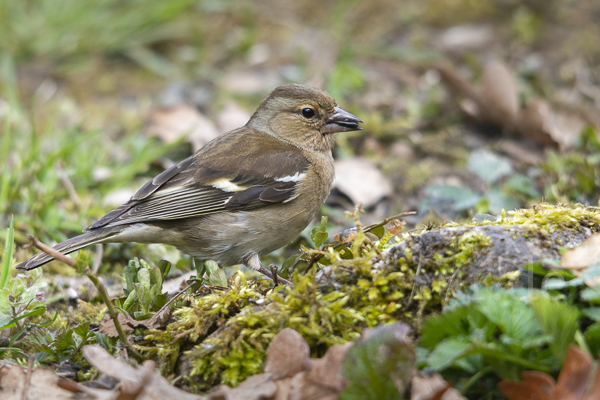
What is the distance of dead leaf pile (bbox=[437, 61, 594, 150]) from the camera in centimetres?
602

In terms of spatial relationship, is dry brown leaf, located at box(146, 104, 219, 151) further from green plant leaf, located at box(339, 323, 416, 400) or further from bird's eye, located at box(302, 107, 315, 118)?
green plant leaf, located at box(339, 323, 416, 400)

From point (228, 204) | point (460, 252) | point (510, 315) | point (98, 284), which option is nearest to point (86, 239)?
point (228, 204)

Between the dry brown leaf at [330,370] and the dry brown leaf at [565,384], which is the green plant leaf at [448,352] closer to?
the dry brown leaf at [565,384]

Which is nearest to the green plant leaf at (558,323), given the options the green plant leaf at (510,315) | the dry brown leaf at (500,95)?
the green plant leaf at (510,315)

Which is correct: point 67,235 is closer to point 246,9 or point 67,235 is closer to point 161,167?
point 161,167

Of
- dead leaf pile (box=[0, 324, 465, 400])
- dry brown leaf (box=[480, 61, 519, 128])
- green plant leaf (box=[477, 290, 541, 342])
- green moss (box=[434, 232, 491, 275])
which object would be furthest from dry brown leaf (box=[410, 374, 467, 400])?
dry brown leaf (box=[480, 61, 519, 128])

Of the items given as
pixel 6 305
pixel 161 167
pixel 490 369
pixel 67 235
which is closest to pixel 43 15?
pixel 161 167

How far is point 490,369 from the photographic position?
7.17 ft

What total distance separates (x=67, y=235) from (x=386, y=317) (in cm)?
342

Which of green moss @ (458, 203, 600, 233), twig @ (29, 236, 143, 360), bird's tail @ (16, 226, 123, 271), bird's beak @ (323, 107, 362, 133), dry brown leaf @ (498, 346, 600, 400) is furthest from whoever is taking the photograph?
bird's beak @ (323, 107, 362, 133)

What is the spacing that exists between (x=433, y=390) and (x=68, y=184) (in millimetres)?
4273

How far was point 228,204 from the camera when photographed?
437 centimetres

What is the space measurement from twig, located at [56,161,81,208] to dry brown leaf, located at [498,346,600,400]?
4.26 metres

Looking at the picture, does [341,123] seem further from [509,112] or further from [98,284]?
[98,284]
